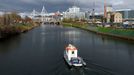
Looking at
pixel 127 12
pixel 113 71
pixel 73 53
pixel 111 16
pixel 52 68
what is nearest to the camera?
pixel 113 71

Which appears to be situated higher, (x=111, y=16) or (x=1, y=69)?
(x=111, y=16)

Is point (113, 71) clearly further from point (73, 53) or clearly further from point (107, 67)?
point (73, 53)

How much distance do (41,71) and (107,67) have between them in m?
3.55

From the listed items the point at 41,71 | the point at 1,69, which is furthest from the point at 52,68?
the point at 1,69

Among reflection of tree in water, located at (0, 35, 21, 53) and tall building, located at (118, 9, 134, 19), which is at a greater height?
tall building, located at (118, 9, 134, 19)

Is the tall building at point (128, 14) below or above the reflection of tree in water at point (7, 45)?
above

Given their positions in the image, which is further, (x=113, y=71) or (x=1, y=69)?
(x=1, y=69)

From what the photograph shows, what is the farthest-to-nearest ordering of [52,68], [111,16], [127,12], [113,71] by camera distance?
[127,12], [111,16], [52,68], [113,71]

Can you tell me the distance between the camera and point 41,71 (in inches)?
456

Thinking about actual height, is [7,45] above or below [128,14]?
below

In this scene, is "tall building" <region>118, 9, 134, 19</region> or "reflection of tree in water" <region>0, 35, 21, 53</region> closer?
"reflection of tree in water" <region>0, 35, 21, 53</region>

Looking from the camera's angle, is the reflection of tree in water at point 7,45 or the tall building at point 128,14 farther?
the tall building at point 128,14

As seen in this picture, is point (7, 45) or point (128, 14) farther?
point (128, 14)

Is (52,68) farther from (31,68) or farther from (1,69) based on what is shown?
(1,69)
